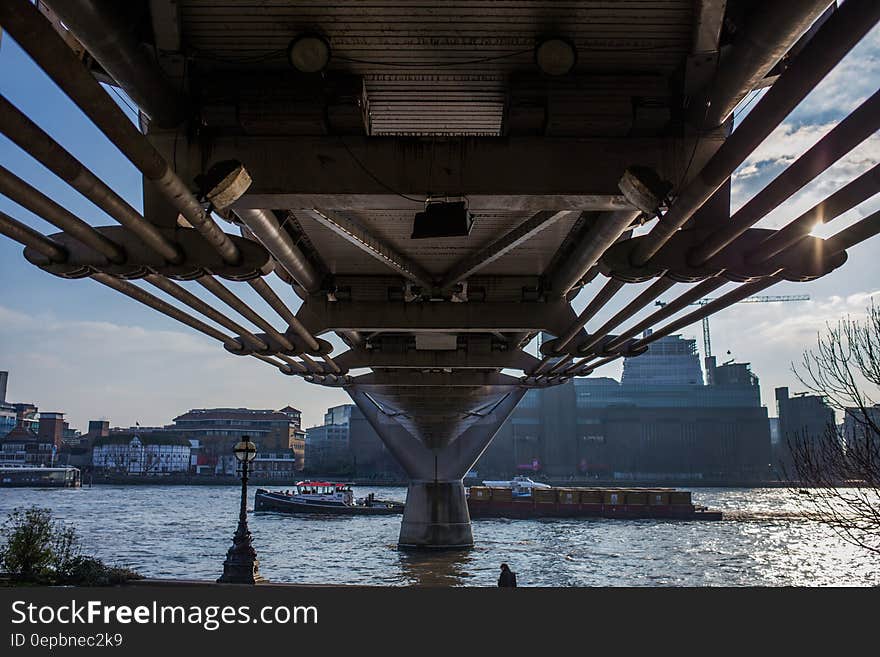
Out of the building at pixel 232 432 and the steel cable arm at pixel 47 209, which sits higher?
the building at pixel 232 432

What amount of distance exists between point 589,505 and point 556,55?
70838 millimetres

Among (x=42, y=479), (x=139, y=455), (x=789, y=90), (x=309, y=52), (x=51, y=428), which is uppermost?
(x=51, y=428)

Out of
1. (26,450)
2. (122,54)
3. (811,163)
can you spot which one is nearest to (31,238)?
(122,54)

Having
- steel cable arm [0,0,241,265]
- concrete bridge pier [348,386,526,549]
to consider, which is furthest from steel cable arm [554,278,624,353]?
concrete bridge pier [348,386,526,549]

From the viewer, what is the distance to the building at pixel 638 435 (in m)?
150

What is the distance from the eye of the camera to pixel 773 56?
16.9 ft

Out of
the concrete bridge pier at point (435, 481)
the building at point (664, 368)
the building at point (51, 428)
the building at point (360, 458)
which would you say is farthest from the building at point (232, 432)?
the concrete bridge pier at point (435, 481)

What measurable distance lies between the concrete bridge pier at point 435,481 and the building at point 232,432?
124305mm

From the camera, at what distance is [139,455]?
511ft

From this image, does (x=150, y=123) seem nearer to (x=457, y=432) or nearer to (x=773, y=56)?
(x=773, y=56)

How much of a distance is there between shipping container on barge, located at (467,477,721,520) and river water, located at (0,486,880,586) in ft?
6.44

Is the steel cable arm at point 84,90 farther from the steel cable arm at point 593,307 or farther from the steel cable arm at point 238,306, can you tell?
the steel cable arm at point 593,307

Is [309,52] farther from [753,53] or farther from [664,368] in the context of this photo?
[664,368]

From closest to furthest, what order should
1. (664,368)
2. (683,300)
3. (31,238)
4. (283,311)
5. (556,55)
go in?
(556,55) < (31,238) < (683,300) < (283,311) < (664,368)
